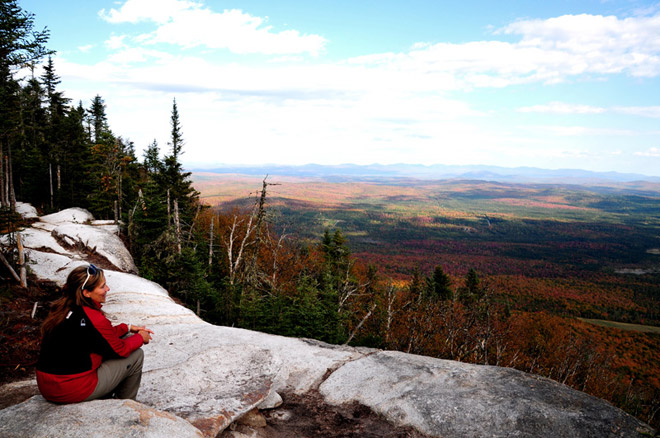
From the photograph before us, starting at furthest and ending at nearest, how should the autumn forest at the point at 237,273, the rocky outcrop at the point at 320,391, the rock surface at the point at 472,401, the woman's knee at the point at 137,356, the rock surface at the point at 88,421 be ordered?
1. the autumn forest at the point at 237,273
2. the rock surface at the point at 472,401
3. the woman's knee at the point at 137,356
4. the rocky outcrop at the point at 320,391
5. the rock surface at the point at 88,421

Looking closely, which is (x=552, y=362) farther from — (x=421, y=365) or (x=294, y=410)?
(x=294, y=410)

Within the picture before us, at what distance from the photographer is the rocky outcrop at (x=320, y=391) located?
17.5 ft

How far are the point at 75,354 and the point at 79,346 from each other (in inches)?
4.8

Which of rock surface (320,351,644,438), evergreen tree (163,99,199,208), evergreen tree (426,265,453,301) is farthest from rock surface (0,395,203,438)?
evergreen tree (426,265,453,301)

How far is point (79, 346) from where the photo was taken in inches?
194

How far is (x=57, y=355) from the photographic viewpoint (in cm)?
486

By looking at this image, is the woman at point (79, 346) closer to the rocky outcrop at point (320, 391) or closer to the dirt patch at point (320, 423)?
the rocky outcrop at point (320, 391)

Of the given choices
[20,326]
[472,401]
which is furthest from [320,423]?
[20,326]

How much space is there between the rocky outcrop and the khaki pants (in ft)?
0.78

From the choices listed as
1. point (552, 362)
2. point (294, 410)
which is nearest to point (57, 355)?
point (294, 410)

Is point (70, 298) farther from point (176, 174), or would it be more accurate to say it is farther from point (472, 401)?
point (176, 174)

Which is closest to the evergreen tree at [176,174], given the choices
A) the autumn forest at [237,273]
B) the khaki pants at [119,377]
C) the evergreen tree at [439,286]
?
the autumn forest at [237,273]

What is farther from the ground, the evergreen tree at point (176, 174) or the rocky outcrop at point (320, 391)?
the evergreen tree at point (176, 174)

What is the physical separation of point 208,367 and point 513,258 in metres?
205
